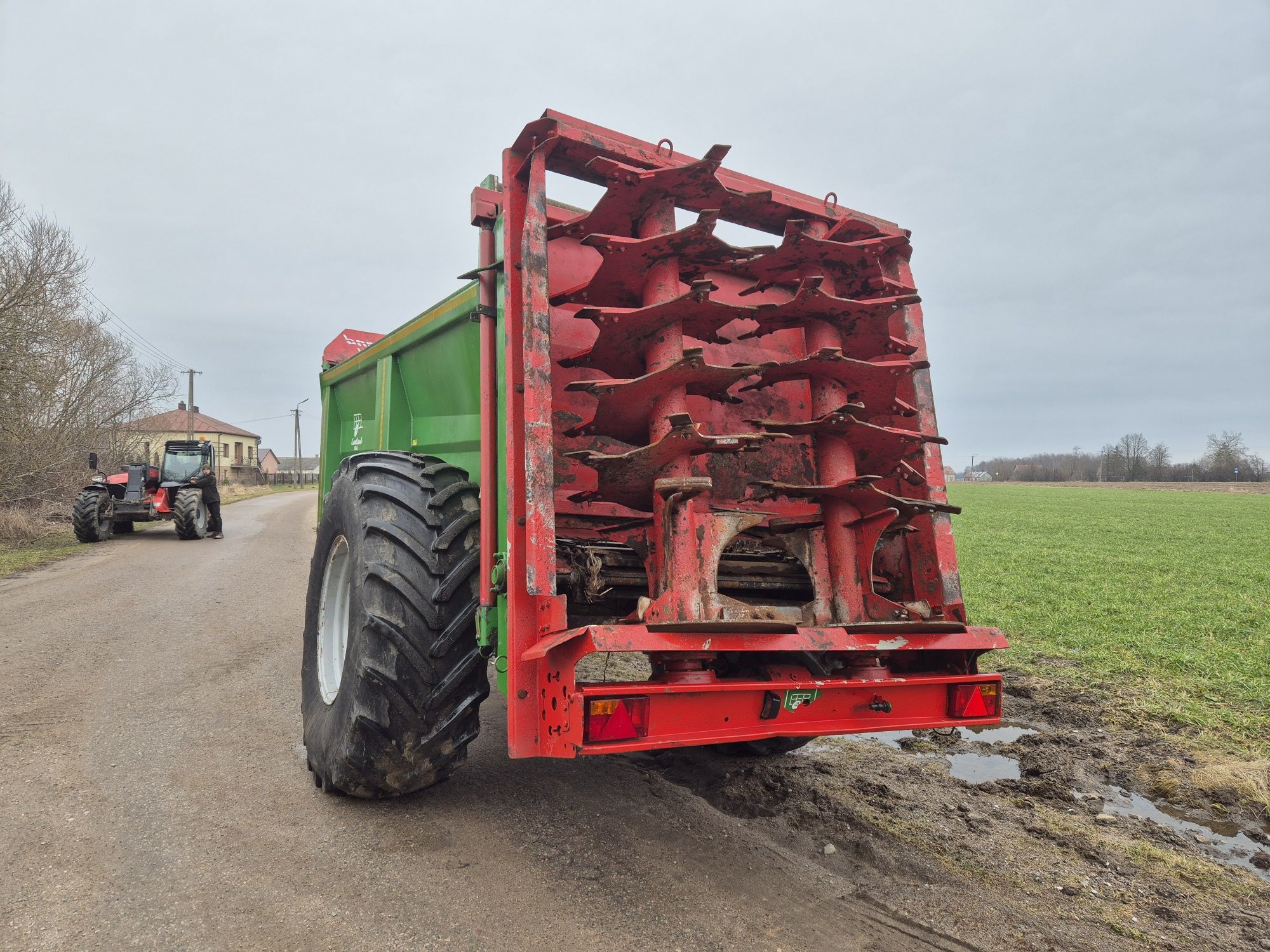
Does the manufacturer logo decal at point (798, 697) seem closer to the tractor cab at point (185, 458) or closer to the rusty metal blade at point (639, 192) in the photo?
the rusty metal blade at point (639, 192)

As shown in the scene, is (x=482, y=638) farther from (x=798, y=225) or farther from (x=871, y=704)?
(x=798, y=225)

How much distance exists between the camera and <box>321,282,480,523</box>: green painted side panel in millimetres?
3684

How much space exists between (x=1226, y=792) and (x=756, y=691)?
2894 mm

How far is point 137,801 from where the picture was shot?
3.16 metres

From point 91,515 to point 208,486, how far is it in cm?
221

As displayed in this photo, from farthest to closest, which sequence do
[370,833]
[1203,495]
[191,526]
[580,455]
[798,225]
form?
1. [1203,495]
2. [191,526]
3. [798,225]
4. [370,833]
5. [580,455]

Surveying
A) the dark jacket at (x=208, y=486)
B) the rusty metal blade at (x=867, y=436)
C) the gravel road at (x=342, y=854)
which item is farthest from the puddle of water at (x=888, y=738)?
the dark jacket at (x=208, y=486)

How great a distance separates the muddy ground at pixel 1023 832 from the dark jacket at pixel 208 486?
15013 mm

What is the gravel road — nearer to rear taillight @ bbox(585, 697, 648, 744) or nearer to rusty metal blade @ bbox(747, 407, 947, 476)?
rear taillight @ bbox(585, 697, 648, 744)

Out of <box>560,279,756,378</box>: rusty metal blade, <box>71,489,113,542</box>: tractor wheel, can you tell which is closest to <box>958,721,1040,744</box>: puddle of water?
<box>560,279,756,378</box>: rusty metal blade

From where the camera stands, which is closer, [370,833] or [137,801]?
Answer: [370,833]

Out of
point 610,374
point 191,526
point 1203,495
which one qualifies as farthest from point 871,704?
point 1203,495

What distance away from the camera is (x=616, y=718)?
229 centimetres

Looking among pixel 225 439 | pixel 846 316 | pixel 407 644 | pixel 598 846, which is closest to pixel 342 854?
pixel 407 644
